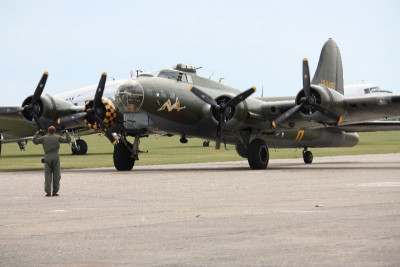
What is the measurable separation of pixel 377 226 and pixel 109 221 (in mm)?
4534

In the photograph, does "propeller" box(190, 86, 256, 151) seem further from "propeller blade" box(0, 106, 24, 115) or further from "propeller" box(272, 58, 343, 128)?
"propeller blade" box(0, 106, 24, 115)

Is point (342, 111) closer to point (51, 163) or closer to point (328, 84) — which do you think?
point (328, 84)

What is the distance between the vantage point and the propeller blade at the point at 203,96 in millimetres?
29600

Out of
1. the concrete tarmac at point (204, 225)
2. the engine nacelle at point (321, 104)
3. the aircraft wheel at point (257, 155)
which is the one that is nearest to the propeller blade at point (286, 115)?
the engine nacelle at point (321, 104)

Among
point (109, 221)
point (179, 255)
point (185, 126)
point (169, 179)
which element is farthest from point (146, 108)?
point (179, 255)

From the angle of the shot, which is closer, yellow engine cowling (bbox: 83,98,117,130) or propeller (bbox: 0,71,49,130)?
yellow engine cowling (bbox: 83,98,117,130)

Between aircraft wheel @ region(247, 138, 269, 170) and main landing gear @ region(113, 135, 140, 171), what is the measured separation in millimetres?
5096

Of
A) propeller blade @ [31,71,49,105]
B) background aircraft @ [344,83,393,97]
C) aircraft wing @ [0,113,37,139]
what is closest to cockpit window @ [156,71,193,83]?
propeller blade @ [31,71,49,105]

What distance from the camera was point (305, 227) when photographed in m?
10.7

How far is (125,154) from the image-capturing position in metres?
31.1

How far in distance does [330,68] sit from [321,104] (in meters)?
7.09

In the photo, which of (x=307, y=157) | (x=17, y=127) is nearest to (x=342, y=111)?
(x=307, y=157)

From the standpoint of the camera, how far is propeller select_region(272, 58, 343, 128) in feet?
95.6

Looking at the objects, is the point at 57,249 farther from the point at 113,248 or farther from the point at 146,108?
the point at 146,108
